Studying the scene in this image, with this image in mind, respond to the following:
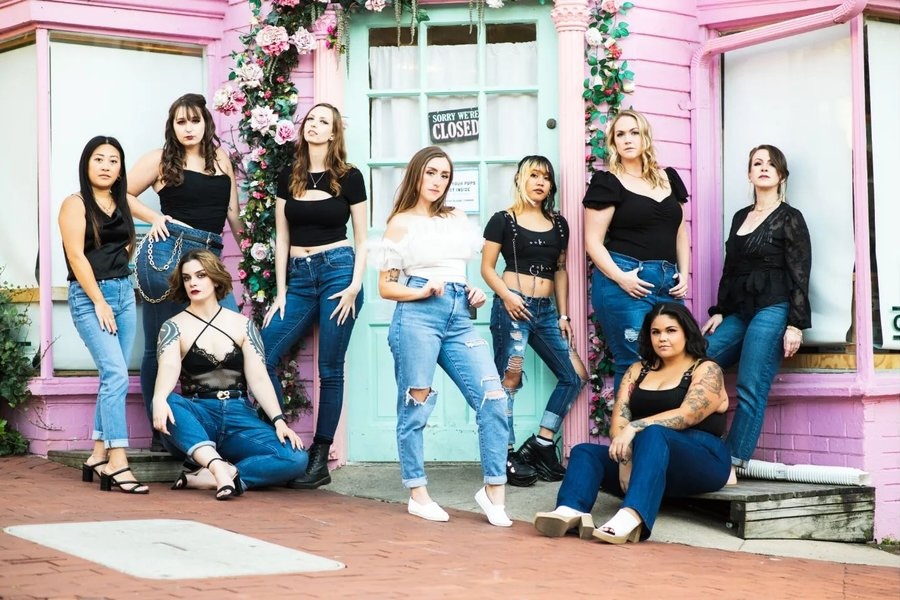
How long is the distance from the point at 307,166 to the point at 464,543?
2523mm

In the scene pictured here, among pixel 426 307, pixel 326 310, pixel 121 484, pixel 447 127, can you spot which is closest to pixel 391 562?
pixel 426 307

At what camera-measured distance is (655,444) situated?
19.5 feet

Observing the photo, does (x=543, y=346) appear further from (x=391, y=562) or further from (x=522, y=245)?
(x=391, y=562)

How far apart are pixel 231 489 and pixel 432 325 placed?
136 centimetres

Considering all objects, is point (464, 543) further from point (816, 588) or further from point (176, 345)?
point (176, 345)

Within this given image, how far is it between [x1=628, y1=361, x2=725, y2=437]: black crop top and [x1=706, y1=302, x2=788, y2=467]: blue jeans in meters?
0.62

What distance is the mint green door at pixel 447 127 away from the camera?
7.81 meters

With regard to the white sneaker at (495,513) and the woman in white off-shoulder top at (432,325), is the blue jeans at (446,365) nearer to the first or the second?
the woman in white off-shoulder top at (432,325)

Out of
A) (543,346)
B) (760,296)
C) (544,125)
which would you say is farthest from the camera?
(544,125)

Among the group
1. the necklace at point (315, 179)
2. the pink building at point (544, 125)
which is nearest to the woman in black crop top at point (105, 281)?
the necklace at point (315, 179)

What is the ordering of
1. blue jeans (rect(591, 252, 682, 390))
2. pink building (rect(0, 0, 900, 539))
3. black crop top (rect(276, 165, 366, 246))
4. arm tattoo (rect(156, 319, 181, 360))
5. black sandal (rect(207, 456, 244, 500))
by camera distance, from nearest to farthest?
black sandal (rect(207, 456, 244, 500)), arm tattoo (rect(156, 319, 181, 360)), blue jeans (rect(591, 252, 682, 390)), black crop top (rect(276, 165, 366, 246)), pink building (rect(0, 0, 900, 539))

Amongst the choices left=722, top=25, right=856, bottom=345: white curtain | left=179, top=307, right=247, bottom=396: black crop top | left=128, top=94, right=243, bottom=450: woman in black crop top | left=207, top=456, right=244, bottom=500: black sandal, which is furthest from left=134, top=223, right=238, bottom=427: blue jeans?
left=722, top=25, right=856, bottom=345: white curtain

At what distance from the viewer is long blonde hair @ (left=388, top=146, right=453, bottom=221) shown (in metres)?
6.32

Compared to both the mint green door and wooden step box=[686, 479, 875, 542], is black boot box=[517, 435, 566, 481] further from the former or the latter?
wooden step box=[686, 479, 875, 542]
